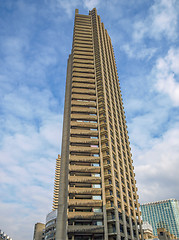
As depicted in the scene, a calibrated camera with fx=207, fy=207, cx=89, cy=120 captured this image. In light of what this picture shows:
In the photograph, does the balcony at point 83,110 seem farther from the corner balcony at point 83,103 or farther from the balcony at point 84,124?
the balcony at point 84,124

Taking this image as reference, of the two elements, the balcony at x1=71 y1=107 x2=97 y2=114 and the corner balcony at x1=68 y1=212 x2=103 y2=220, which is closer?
the corner balcony at x1=68 y1=212 x2=103 y2=220

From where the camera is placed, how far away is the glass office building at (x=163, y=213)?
173500mm

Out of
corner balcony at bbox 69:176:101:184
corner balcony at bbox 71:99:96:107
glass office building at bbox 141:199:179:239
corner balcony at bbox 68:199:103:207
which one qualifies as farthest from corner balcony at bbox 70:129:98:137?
glass office building at bbox 141:199:179:239

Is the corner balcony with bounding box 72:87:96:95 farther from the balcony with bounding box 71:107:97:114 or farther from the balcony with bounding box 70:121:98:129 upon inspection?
the balcony with bounding box 70:121:98:129

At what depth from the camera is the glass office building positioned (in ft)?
569

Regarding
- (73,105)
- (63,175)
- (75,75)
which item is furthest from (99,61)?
(63,175)

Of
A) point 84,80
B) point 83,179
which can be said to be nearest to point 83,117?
point 84,80

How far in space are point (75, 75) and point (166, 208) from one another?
523ft

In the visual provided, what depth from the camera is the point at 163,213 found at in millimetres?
179500

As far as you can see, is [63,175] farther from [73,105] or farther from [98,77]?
[98,77]

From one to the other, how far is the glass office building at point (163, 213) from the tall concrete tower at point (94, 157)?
134 m

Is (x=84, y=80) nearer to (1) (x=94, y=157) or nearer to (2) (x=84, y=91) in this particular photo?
(2) (x=84, y=91)

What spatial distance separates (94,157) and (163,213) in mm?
156713

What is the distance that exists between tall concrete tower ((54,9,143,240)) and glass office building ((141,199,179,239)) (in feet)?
439
